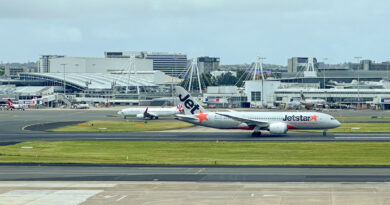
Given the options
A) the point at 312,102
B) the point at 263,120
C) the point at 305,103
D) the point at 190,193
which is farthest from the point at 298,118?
the point at 312,102

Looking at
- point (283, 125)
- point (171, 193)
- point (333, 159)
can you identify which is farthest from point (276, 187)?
point (283, 125)

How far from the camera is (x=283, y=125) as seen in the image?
279 ft

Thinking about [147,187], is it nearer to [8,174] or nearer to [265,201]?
[265,201]

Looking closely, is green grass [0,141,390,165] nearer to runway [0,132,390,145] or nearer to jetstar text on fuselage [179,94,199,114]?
runway [0,132,390,145]

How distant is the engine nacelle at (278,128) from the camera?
84.9 m

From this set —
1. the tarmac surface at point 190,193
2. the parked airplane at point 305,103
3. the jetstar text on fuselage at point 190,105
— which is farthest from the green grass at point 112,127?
the parked airplane at point 305,103

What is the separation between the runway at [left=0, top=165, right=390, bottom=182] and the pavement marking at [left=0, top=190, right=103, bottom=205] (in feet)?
17.5

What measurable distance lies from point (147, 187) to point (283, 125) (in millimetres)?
43446

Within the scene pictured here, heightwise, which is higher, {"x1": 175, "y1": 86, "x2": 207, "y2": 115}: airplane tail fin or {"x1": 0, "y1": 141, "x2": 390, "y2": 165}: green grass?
{"x1": 175, "y1": 86, "x2": 207, "y2": 115}: airplane tail fin

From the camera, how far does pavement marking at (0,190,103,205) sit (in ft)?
132

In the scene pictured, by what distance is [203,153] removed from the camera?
6569 cm

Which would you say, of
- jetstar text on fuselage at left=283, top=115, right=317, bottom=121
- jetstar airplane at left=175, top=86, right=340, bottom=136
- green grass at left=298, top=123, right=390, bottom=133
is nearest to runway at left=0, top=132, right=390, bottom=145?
jetstar airplane at left=175, top=86, right=340, bottom=136

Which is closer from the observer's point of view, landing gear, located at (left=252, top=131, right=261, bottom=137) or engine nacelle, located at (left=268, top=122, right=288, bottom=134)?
engine nacelle, located at (left=268, top=122, right=288, bottom=134)

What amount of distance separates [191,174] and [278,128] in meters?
36.5
